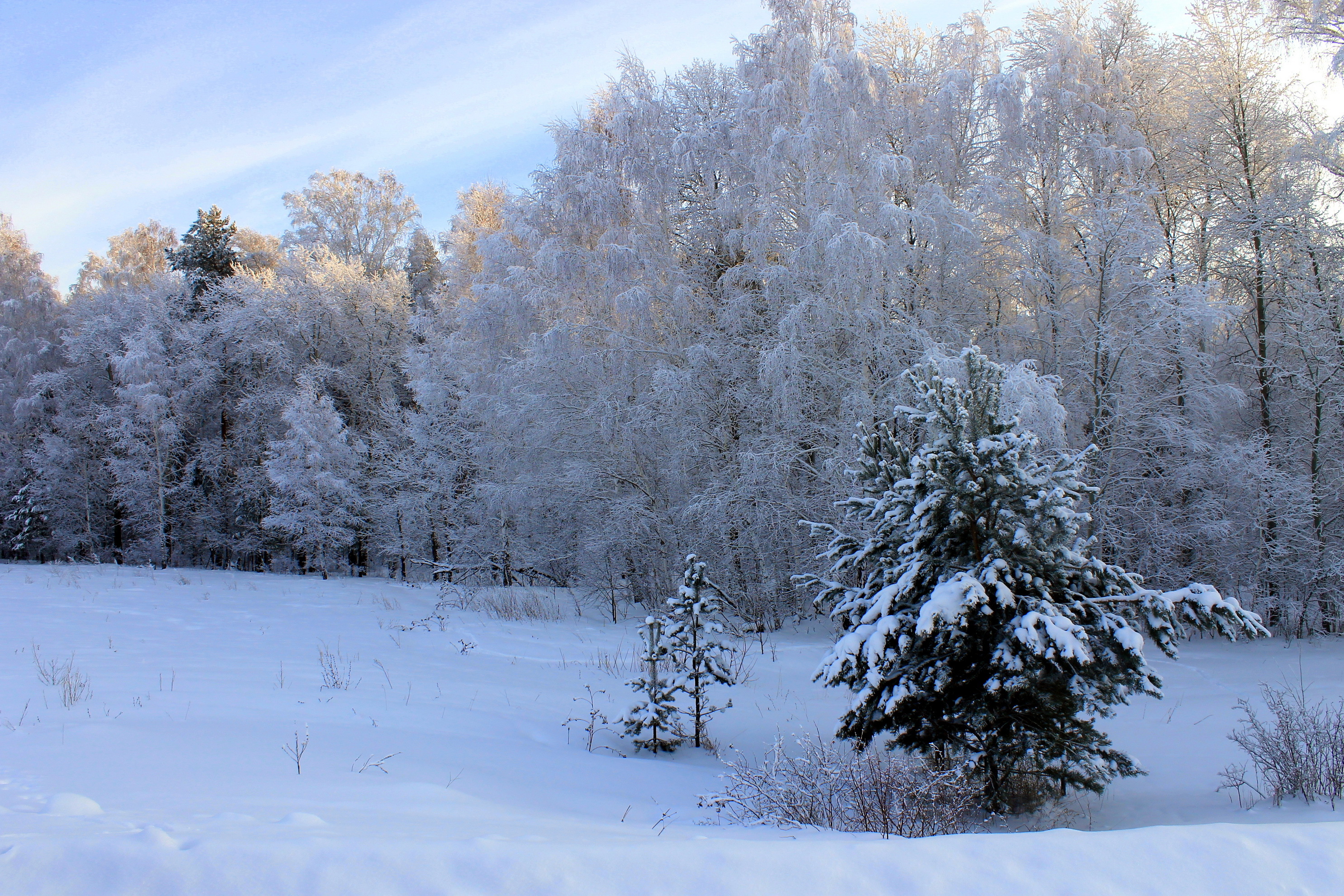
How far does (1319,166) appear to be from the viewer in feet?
39.0

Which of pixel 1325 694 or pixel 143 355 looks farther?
pixel 143 355

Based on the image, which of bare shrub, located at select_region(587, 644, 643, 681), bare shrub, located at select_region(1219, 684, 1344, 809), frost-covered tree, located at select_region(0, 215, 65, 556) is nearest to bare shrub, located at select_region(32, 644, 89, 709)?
bare shrub, located at select_region(587, 644, 643, 681)

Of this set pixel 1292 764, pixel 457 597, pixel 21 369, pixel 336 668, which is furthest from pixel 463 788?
pixel 21 369

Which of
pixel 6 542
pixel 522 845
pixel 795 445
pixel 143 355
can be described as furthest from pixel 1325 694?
pixel 6 542

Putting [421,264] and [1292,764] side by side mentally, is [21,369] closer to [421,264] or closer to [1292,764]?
[421,264]

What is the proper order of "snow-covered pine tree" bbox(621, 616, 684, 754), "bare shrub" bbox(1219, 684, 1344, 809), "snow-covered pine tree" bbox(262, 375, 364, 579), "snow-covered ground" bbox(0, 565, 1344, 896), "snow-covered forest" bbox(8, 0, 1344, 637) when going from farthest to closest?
"snow-covered pine tree" bbox(262, 375, 364, 579), "snow-covered forest" bbox(8, 0, 1344, 637), "snow-covered pine tree" bbox(621, 616, 684, 754), "bare shrub" bbox(1219, 684, 1344, 809), "snow-covered ground" bbox(0, 565, 1344, 896)

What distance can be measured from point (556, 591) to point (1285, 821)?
14.6 metres

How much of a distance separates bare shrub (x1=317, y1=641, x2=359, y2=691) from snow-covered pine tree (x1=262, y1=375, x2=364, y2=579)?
13714 mm

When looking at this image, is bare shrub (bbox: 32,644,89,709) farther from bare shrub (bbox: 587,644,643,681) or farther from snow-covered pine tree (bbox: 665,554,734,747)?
bare shrub (bbox: 587,644,643,681)

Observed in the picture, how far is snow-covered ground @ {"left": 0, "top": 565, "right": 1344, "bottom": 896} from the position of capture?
2180 mm

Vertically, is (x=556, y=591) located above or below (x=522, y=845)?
below

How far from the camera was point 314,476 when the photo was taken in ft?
69.1

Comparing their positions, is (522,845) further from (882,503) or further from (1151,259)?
(1151,259)

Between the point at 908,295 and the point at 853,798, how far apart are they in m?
10.5
